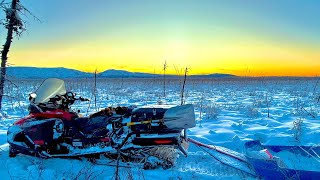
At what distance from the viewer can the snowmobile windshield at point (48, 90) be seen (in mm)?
5203

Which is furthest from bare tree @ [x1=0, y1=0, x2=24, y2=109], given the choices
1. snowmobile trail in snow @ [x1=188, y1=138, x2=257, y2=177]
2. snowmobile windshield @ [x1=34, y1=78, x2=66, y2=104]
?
snowmobile trail in snow @ [x1=188, y1=138, x2=257, y2=177]

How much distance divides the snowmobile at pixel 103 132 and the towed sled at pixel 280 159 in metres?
1.05

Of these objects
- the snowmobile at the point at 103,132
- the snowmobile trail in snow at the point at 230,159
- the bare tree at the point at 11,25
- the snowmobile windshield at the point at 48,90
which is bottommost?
the snowmobile trail in snow at the point at 230,159

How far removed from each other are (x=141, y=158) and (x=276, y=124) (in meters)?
4.49

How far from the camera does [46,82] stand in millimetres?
5434

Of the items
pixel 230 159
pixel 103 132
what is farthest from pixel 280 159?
pixel 103 132

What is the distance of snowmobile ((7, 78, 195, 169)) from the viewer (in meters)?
4.49

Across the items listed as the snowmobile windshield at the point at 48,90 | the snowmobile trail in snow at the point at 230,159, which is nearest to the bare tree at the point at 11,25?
the snowmobile windshield at the point at 48,90

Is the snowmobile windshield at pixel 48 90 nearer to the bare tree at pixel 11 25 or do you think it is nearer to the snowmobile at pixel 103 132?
the snowmobile at pixel 103 132

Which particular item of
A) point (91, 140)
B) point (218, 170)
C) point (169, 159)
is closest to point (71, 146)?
point (91, 140)

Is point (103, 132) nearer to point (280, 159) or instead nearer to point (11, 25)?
point (280, 159)

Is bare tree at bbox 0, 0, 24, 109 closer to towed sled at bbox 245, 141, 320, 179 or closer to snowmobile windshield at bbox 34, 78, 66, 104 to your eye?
snowmobile windshield at bbox 34, 78, 66, 104

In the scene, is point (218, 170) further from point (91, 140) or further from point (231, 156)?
point (91, 140)

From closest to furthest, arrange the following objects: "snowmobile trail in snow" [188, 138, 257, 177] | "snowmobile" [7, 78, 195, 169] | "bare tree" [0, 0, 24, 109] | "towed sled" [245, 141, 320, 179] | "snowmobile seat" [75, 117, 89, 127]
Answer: "towed sled" [245, 141, 320, 179], "snowmobile" [7, 78, 195, 169], "snowmobile trail in snow" [188, 138, 257, 177], "snowmobile seat" [75, 117, 89, 127], "bare tree" [0, 0, 24, 109]
